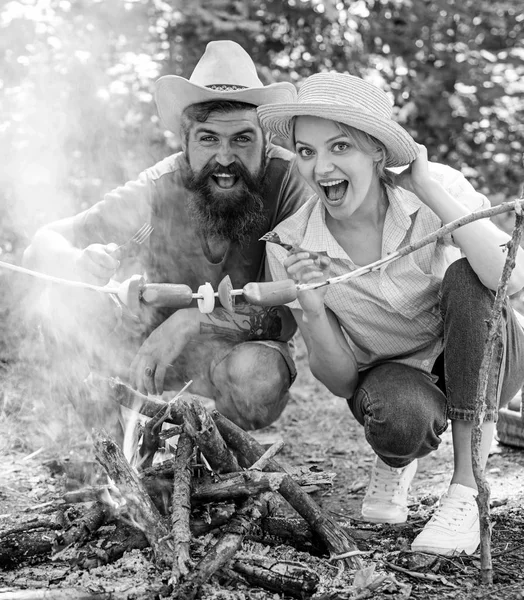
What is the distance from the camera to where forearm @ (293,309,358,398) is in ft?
9.31

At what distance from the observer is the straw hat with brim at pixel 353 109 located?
2693mm

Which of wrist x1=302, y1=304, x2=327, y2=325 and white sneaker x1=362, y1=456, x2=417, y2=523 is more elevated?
wrist x1=302, y1=304, x2=327, y2=325

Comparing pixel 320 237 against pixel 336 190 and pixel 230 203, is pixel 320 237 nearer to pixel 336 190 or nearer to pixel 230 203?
Answer: pixel 336 190

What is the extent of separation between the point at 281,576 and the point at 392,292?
1.20 metres

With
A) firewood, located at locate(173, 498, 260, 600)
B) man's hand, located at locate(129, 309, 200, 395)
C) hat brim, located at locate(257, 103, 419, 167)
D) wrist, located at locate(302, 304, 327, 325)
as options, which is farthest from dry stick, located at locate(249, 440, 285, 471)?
hat brim, located at locate(257, 103, 419, 167)

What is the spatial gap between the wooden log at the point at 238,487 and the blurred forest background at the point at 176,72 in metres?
2.85

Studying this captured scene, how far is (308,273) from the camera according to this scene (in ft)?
8.79

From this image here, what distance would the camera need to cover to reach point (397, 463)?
2965mm

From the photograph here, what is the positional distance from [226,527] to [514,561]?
94cm

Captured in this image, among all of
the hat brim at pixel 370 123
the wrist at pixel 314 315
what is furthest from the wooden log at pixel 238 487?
the hat brim at pixel 370 123

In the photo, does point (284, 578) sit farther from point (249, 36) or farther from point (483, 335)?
point (249, 36)

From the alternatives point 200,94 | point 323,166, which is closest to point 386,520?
point 323,166

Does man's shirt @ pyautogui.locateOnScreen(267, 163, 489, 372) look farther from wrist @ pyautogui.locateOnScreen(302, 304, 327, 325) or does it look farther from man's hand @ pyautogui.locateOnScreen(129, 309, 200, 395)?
man's hand @ pyautogui.locateOnScreen(129, 309, 200, 395)

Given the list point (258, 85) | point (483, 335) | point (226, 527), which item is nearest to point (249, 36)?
point (258, 85)
